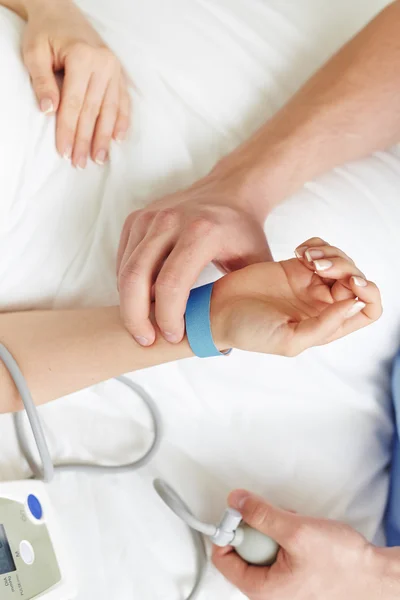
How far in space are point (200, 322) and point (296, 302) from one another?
0.11 metres

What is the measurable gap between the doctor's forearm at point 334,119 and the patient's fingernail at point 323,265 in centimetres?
24

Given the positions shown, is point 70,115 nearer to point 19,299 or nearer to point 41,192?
point 41,192

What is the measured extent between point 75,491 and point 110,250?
0.31m

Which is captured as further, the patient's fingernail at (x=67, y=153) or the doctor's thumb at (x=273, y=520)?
the patient's fingernail at (x=67, y=153)

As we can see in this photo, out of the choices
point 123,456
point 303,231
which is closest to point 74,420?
point 123,456

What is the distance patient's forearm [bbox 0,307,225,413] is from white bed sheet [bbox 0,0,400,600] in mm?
58

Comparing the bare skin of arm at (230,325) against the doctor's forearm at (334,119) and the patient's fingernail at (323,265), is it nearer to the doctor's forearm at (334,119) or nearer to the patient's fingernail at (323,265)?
the patient's fingernail at (323,265)

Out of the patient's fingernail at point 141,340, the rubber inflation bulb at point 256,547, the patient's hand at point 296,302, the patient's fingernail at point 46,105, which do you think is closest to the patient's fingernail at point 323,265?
the patient's hand at point 296,302

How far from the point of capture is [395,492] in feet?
2.61

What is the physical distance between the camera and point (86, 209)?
0.82 meters

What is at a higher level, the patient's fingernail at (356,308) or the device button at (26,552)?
the patient's fingernail at (356,308)

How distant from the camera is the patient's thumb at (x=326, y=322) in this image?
1.78 feet

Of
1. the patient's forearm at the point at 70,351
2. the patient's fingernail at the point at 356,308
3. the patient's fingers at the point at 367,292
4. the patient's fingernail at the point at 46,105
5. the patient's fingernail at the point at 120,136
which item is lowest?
the patient's forearm at the point at 70,351

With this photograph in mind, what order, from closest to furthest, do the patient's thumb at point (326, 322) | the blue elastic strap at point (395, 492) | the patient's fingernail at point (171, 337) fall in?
the patient's thumb at point (326, 322)
the patient's fingernail at point (171, 337)
the blue elastic strap at point (395, 492)
